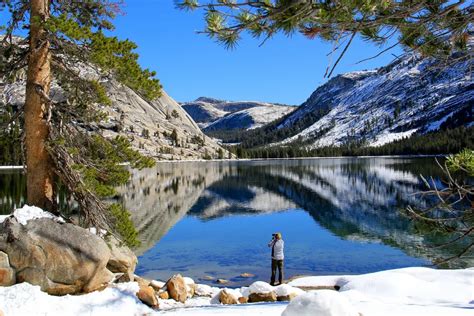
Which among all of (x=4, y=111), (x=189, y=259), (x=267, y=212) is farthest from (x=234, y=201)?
(x=4, y=111)

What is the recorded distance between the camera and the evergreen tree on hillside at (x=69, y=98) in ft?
41.5

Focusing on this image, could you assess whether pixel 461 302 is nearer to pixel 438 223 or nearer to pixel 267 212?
pixel 438 223

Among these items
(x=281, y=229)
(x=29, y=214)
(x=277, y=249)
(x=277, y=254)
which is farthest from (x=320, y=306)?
(x=281, y=229)

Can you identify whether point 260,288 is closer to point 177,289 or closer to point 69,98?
point 177,289

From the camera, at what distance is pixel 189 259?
27781mm

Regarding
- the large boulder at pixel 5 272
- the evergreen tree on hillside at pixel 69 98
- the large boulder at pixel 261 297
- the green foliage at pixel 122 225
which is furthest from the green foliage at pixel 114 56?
the large boulder at pixel 261 297

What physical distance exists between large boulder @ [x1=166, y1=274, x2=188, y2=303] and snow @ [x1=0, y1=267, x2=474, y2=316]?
0.26 m

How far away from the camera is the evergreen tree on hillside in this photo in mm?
12648

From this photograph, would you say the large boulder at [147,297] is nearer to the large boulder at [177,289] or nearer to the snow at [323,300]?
the snow at [323,300]

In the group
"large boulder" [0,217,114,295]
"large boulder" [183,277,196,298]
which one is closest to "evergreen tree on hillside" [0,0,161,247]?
"large boulder" [0,217,114,295]

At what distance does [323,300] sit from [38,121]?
386 inches

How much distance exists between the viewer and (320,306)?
743 centimetres

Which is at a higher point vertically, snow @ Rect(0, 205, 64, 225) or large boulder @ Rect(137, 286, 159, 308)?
snow @ Rect(0, 205, 64, 225)

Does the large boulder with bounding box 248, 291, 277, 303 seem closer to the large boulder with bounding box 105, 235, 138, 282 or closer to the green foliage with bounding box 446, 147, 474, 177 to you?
the large boulder with bounding box 105, 235, 138, 282
